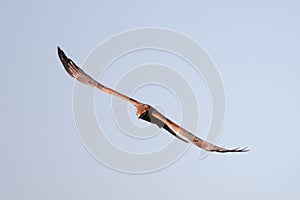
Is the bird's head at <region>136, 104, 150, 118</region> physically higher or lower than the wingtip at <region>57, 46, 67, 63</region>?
lower

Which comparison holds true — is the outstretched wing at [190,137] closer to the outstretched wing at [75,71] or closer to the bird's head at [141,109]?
the bird's head at [141,109]

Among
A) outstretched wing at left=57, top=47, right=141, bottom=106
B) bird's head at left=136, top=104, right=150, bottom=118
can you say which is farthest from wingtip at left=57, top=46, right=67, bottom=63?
bird's head at left=136, top=104, right=150, bottom=118

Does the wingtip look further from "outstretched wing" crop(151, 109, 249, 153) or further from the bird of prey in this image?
"outstretched wing" crop(151, 109, 249, 153)

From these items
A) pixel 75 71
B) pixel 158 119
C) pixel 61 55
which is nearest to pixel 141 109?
pixel 158 119

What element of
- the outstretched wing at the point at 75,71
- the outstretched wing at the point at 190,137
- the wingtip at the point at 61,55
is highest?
the wingtip at the point at 61,55

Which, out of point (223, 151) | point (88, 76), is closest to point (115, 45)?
point (88, 76)

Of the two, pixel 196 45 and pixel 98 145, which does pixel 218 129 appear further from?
pixel 196 45

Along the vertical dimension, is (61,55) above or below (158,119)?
above

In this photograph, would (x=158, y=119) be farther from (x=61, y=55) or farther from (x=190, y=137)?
(x=61, y=55)

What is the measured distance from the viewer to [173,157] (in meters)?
21.2

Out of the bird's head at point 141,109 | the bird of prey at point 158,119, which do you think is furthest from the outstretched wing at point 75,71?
the bird's head at point 141,109

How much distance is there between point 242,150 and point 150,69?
10607 millimetres

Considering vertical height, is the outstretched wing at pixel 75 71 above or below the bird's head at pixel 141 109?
above

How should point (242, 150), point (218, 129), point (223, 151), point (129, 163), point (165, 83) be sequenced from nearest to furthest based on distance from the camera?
1. point (242, 150)
2. point (223, 151)
3. point (218, 129)
4. point (129, 163)
5. point (165, 83)
